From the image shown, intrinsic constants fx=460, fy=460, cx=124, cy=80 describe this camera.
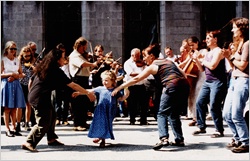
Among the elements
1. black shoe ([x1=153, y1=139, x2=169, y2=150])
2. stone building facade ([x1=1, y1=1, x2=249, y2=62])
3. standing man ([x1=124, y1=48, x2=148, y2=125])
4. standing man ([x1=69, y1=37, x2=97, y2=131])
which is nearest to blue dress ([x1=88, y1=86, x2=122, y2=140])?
black shoe ([x1=153, y1=139, x2=169, y2=150])

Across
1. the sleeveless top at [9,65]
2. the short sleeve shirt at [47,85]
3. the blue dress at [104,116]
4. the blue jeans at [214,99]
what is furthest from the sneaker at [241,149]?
the sleeveless top at [9,65]

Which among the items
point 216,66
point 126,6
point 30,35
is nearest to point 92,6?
point 126,6

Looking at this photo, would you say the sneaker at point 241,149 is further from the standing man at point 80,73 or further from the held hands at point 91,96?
the standing man at point 80,73

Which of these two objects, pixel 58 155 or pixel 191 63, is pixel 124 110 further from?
pixel 58 155

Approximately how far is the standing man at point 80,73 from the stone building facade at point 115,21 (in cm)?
605

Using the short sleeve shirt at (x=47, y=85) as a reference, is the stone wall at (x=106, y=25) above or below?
above

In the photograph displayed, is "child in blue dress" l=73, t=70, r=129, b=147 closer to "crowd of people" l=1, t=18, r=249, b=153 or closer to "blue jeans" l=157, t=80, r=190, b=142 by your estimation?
"crowd of people" l=1, t=18, r=249, b=153

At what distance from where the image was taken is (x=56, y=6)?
16.6m

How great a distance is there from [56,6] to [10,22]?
5.67ft

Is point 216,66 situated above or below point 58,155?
above

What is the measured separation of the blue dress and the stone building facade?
27.4ft

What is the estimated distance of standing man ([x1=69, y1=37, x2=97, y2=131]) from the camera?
9.73 m

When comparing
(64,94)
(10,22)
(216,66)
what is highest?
(10,22)

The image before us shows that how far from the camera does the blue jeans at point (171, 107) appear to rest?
7.30m
